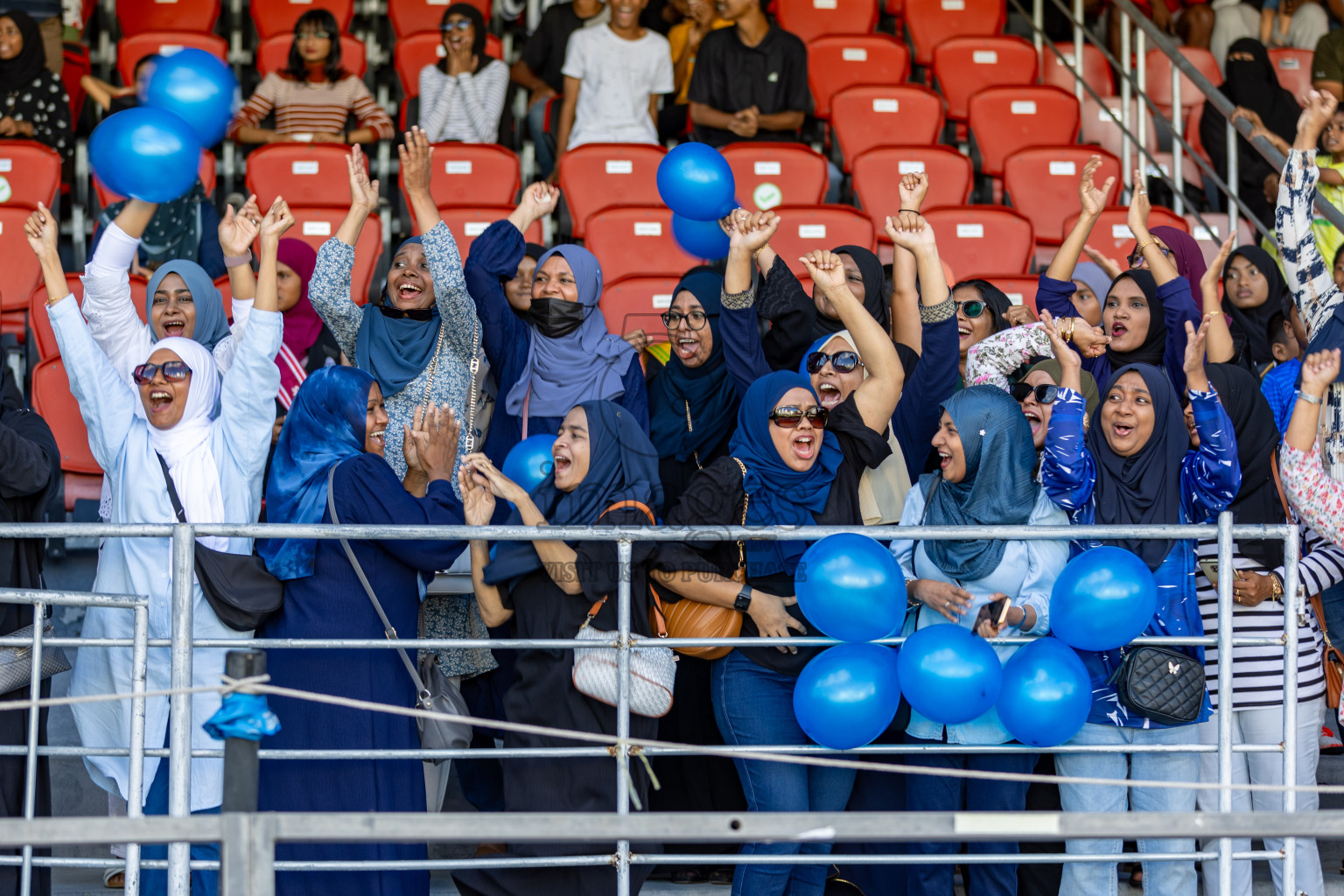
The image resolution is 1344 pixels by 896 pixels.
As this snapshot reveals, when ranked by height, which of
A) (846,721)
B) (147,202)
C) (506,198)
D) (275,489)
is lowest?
(846,721)

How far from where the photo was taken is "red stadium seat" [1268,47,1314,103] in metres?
6.81

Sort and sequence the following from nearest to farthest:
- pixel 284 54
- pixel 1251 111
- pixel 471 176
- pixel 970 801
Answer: pixel 970 801, pixel 471 176, pixel 1251 111, pixel 284 54

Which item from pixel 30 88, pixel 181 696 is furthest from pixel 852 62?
pixel 181 696

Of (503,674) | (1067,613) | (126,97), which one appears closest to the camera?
(1067,613)

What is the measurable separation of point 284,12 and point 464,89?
1243 mm

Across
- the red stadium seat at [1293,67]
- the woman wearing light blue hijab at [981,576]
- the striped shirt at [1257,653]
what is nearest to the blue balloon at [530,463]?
the woman wearing light blue hijab at [981,576]

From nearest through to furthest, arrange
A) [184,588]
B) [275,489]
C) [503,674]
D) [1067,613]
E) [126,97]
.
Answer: [184,588], [1067,613], [275,489], [503,674], [126,97]

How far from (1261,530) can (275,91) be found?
4.53m

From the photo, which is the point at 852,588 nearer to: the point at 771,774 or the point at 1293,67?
the point at 771,774

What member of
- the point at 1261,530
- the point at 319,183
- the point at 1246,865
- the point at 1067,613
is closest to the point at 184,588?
the point at 1067,613

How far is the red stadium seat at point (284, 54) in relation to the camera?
6.23 m

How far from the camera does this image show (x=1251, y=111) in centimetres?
607

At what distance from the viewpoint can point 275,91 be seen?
6.00 meters

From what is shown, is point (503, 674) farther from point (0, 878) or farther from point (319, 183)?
point (319, 183)
